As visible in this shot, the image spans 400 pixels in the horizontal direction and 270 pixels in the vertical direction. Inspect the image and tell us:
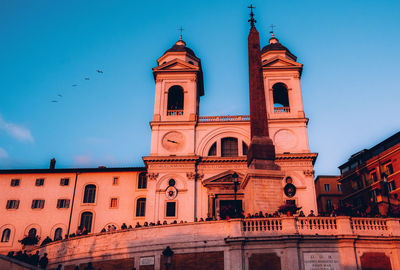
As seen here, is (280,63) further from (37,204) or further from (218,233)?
(37,204)

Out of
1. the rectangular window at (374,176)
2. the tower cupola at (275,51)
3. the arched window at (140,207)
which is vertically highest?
the tower cupola at (275,51)

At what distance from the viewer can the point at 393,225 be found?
20.6 m

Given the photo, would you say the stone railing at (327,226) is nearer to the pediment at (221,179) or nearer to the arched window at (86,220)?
the pediment at (221,179)

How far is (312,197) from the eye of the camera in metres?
37.8

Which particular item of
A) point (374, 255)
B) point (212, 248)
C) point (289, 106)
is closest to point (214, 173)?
point (289, 106)

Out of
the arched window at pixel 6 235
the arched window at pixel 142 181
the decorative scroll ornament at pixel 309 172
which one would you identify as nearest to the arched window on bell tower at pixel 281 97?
the decorative scroll ornament at pixel 309 172

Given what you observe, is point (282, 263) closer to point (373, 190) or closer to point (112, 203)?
point (112, 203)

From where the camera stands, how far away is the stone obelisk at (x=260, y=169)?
2452 cm

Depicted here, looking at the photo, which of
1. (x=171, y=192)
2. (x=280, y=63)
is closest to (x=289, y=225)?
(x=171, y=192)

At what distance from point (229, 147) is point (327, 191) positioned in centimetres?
2932

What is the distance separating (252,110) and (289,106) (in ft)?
49.0

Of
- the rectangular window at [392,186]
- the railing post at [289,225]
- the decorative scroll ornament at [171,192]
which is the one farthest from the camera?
the rectangular window at [392,186]

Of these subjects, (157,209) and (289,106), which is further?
(289,106)

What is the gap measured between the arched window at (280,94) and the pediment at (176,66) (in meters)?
8.98
